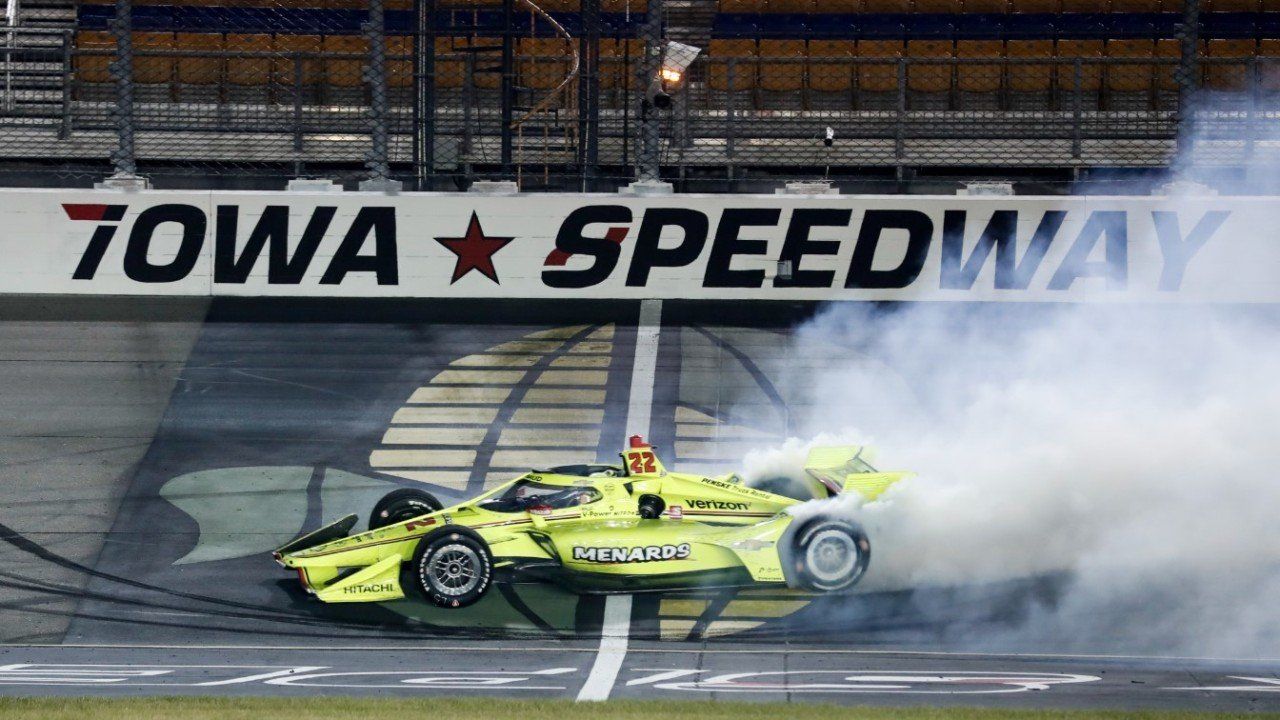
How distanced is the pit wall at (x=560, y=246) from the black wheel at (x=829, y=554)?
15.6ft

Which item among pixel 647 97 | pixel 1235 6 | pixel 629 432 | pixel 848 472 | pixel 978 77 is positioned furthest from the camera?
pixel 1235 6

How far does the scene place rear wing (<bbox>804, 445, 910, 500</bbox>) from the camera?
456 inches

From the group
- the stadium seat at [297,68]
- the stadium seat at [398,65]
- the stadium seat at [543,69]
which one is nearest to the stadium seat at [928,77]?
the stadium seat at [543,69]

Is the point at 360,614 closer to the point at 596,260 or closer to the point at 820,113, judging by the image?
the point at 596,260

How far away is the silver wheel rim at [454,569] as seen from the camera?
11.0 meters

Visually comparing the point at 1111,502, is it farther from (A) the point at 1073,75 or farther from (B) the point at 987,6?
(B) the point at 987,6

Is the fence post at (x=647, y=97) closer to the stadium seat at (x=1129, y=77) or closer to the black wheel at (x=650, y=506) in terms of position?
the black wheel at (x=650, y=506)

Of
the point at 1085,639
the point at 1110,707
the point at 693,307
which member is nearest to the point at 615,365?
the point at 693,307

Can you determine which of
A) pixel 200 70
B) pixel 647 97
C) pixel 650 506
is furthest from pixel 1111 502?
pixel 200 70

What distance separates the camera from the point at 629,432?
45.2 ft

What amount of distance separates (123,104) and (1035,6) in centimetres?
1193

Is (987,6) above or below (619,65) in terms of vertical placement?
above

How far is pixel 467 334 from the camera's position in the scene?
15242mm

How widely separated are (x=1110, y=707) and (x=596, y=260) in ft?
25.9
